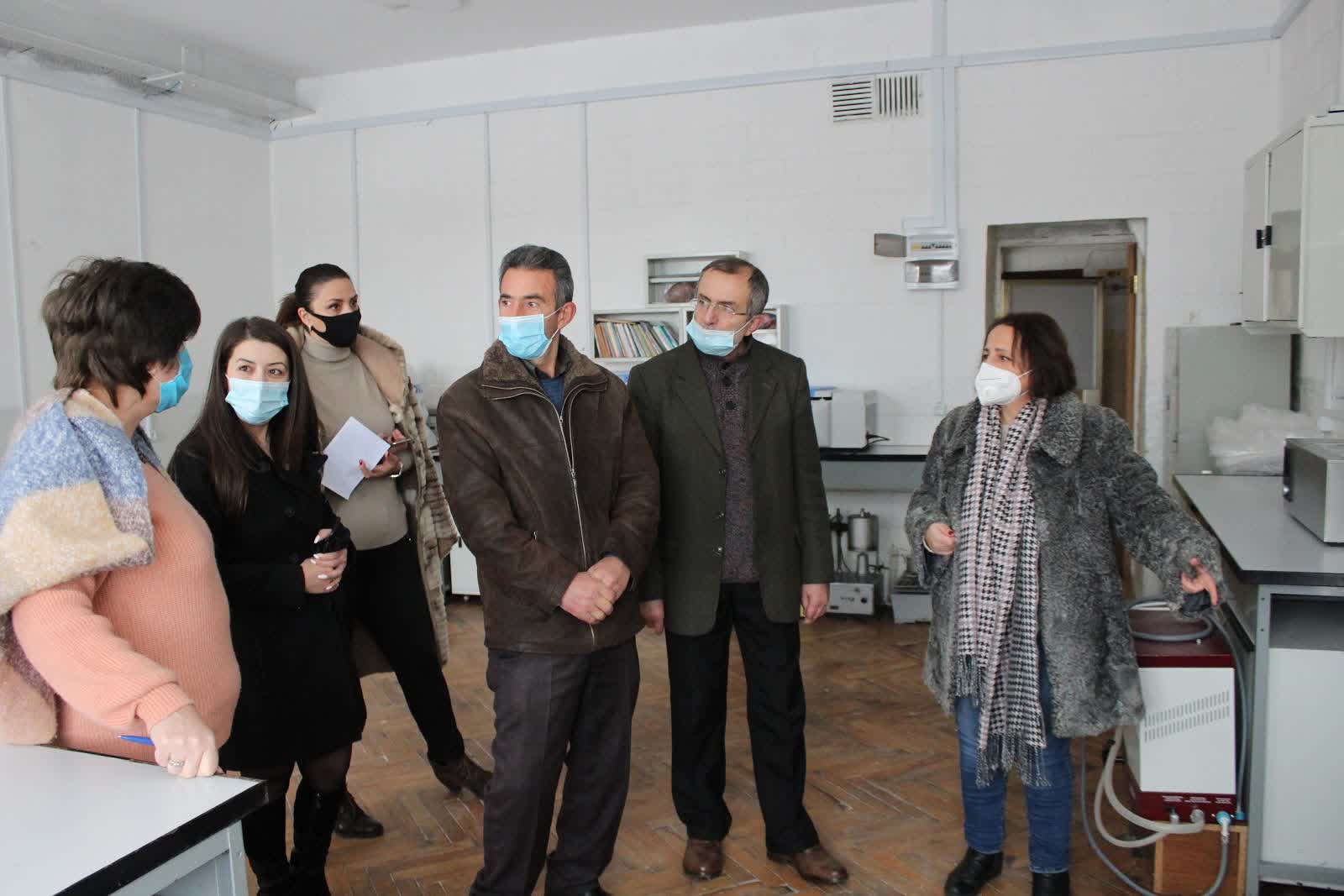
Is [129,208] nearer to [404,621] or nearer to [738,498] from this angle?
[404,621]

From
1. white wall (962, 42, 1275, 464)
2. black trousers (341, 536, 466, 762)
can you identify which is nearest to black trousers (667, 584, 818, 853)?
black trousers (341, 536, 466, 762)

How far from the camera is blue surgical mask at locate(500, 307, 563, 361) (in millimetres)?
2262

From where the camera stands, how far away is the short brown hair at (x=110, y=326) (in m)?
1.58

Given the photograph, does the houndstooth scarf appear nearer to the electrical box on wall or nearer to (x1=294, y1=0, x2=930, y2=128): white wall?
the electrical box on wall

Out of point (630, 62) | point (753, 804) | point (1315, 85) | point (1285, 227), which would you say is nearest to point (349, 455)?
point (753, 804)

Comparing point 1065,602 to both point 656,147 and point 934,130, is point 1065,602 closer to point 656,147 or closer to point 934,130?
point 934,130

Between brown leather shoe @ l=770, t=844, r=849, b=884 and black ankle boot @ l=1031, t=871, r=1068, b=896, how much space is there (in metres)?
0.47

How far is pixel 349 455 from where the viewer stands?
2.80 meters

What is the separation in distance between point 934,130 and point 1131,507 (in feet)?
11.7

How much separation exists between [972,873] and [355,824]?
172 cm

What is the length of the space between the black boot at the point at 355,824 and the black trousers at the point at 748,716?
914 millimetres

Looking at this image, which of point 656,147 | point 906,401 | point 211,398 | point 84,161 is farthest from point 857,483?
point 84,161

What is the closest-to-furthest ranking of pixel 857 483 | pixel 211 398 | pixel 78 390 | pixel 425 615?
pixel 78 390 < pixel 211 398 < pixel 425 615 < pixel 857 483

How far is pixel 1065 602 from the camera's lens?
234cm
